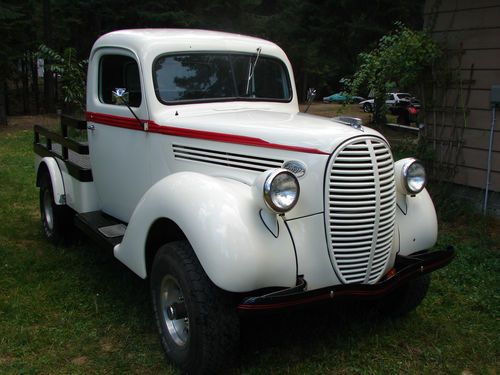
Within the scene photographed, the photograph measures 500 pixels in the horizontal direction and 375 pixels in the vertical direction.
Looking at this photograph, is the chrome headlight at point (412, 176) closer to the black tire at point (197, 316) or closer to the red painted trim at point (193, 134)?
the red painted trim at point (193, 134)

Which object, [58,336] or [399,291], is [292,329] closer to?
[399,291]

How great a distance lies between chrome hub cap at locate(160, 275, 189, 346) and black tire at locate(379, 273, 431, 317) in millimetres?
1524

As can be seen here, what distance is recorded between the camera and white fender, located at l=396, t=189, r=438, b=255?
3.35 meters

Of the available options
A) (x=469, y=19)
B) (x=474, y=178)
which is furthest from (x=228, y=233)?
(x=469, y=19)

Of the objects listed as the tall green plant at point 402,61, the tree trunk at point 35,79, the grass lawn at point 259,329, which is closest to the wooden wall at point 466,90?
the tall green plant at point 402,61

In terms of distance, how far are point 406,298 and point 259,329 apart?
1.07 meters

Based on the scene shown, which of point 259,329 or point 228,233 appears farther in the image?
point 259,329

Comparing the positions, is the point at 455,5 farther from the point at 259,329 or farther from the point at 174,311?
the point at 174,311

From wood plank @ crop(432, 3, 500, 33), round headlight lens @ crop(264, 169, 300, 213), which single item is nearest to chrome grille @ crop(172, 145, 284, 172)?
round headlight lens @ crop(264, 169, 300, 213)

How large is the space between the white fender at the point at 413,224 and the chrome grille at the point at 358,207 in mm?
322

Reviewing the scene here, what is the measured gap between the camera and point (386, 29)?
42.5 ft

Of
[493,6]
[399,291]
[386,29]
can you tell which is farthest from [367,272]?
[386,29]

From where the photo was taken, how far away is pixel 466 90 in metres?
6.16

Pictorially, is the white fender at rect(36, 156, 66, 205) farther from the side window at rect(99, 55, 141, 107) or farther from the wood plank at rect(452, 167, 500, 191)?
the wood plank at rect(452, 167, 500, 191)
